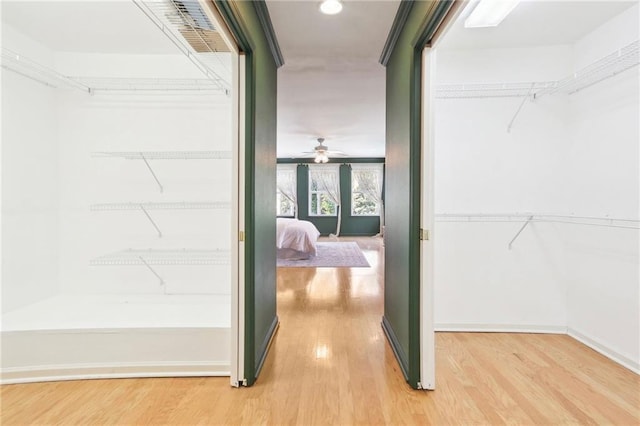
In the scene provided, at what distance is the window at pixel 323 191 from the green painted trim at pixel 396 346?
680 centimetres

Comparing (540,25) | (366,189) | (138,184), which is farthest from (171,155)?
(366,189)

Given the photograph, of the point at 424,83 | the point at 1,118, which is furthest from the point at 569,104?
the point at 1,118

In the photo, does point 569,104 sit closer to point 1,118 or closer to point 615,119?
point 615,119

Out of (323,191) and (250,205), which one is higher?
(323,191)

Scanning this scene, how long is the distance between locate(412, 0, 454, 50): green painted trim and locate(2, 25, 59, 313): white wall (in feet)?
9.55

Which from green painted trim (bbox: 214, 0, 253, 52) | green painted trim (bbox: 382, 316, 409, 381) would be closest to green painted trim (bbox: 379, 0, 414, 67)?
green painted trim (bbox: 214, 0, 253, 52)

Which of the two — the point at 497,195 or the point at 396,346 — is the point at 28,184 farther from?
the point at 497,195

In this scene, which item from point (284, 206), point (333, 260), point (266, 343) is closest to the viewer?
point (266, 343)

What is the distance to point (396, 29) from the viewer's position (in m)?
2.19

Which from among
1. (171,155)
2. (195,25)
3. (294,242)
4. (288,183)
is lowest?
(294,242)

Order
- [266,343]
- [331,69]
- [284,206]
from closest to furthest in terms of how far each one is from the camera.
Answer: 1. [266,343]
2. [331,69]
3. [284,206]

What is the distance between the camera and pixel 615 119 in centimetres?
220

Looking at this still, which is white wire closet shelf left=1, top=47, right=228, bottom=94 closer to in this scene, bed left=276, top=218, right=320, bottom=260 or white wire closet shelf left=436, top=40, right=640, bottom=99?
white wire closet shelf left=436, top=40, right=640, bottom=99

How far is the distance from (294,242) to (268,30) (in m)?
3.99
